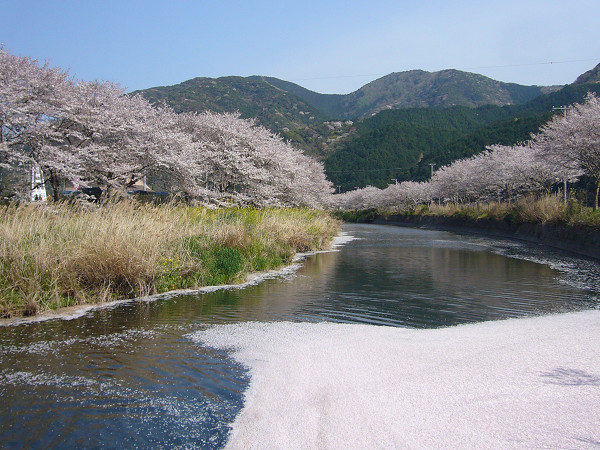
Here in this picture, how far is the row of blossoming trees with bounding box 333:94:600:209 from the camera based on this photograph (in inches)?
953

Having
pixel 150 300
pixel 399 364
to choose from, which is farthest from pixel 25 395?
pixel 150 300

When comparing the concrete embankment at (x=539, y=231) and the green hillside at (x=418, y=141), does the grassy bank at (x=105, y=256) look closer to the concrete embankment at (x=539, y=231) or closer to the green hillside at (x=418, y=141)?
the concrete embankment at (x=539, y=231)

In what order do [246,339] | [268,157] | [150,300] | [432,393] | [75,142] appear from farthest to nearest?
[268,157], [75,142], [150,300], [246,339], [432,393]

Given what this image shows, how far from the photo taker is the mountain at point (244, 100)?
398 ft

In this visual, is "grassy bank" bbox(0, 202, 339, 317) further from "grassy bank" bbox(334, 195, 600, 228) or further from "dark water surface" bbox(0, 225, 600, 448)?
"grassy bank" bbox(334, 195, 600, 228)

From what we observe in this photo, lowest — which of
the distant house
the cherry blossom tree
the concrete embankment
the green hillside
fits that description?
the concrete embankment

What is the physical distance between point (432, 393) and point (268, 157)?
25.4m

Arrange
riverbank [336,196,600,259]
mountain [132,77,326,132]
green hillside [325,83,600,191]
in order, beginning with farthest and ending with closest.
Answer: mountain [132,77,326,132] < green hillside [325,83,600,191] < riverbank [336,196,600,259]

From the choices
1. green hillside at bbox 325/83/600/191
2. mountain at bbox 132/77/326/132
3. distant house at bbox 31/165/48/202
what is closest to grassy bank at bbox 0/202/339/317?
distant house at bbox 31/165/48/202

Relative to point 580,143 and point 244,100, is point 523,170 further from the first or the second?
point 244,100

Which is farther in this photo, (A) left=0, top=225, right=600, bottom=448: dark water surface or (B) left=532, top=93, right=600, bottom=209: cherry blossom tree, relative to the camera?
(B) left=532, top=93, right=600, bottom=209: cherry blossom tree

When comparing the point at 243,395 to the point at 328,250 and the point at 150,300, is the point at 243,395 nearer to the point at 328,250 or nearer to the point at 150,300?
the point at 150,300

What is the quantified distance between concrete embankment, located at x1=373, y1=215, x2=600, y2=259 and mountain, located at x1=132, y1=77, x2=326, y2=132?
78610 mm

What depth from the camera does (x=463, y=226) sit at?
45.3m
